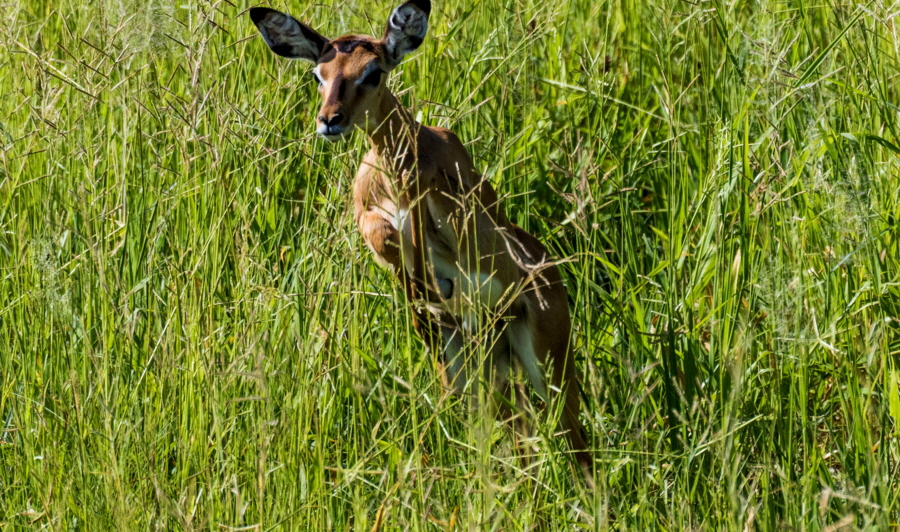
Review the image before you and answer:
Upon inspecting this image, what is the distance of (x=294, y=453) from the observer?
8.25ft

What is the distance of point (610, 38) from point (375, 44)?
1.61 meters

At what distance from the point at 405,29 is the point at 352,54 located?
0.22 m

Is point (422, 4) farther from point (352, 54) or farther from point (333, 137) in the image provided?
point (333, 137)

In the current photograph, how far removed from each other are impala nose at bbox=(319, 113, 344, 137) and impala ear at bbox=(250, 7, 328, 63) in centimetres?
43

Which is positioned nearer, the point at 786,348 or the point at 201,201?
the point at 786,348

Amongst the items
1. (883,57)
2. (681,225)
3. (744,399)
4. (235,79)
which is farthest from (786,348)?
(235,79)

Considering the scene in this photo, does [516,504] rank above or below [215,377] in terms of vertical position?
below

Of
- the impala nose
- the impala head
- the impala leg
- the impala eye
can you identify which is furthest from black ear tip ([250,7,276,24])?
the impala leg

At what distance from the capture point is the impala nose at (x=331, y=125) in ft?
10.1

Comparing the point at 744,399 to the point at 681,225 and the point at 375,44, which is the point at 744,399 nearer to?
the point at 681,225

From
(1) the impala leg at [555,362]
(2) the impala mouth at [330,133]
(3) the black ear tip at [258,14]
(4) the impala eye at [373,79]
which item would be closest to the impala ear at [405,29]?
(4) the impala eye at [373,79]

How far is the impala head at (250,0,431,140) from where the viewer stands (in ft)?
10.7

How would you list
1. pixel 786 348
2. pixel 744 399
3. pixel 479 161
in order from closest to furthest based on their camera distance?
pixel 744 399 < pixel 786 348 < pixel 479 161

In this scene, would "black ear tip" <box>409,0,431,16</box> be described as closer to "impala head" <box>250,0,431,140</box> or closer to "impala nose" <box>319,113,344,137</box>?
"impala head" <box>250,0,431,140</box>
